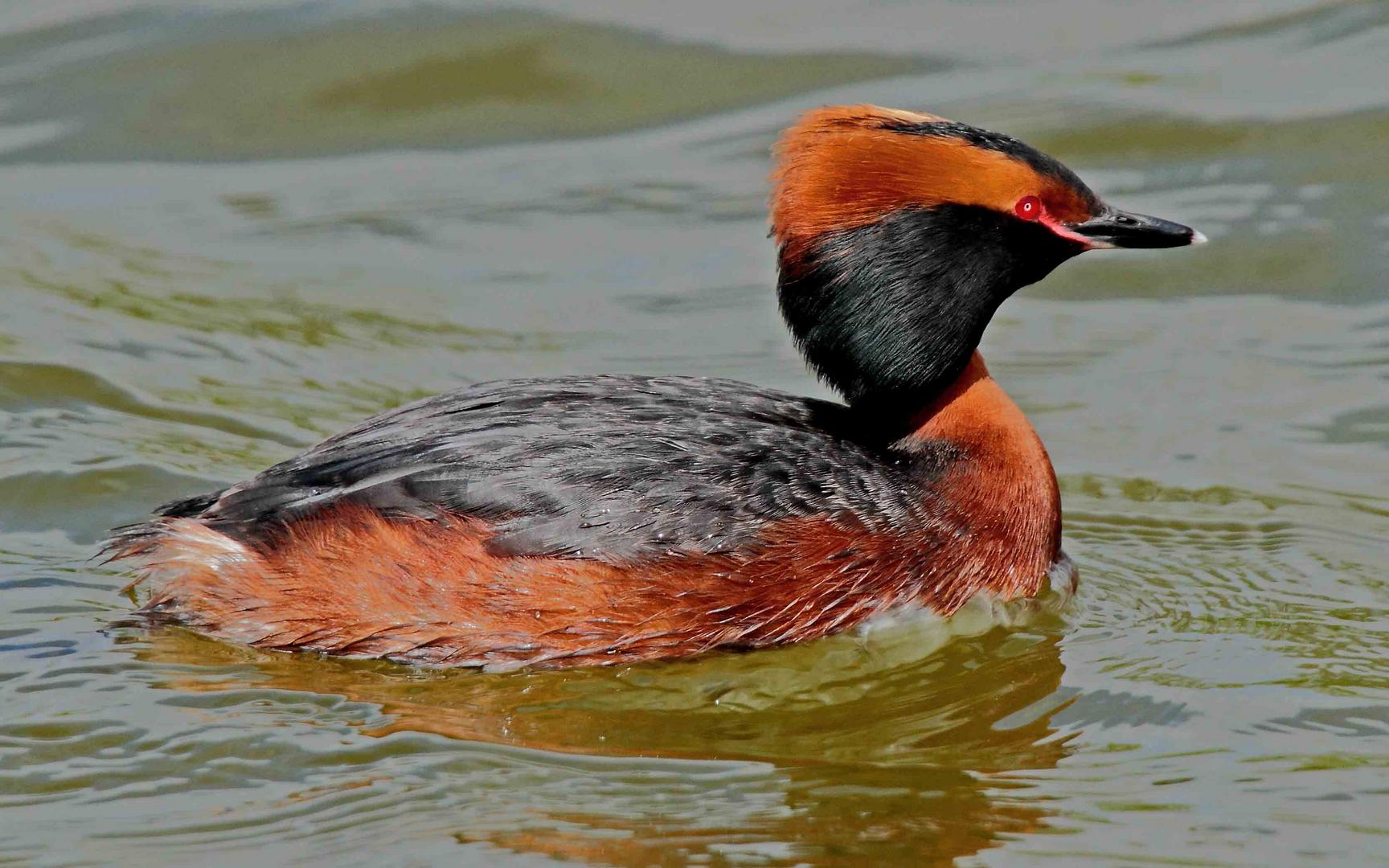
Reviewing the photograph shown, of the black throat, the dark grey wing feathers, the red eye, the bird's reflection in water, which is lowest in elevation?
the bird's reflection in water

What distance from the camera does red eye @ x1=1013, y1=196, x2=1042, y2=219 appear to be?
292 inches

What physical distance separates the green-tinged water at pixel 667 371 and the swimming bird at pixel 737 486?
20 cm

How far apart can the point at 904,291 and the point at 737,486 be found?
101 cm

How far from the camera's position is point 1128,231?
764 centimetres

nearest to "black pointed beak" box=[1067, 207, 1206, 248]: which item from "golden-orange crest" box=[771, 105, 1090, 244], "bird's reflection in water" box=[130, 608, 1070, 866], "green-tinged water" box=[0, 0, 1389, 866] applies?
"golden-orange crest" box=[771, 105, 1090, 244]

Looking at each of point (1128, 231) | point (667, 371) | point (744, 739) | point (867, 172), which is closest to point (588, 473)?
point (744, 739)

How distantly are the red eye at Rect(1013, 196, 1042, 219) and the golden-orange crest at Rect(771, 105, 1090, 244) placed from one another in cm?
12

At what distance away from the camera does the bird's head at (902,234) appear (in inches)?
286

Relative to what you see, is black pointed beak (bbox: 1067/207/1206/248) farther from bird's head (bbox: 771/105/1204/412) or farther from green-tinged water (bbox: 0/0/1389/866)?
green-tinged water (bbox: 0/0/1389/866)

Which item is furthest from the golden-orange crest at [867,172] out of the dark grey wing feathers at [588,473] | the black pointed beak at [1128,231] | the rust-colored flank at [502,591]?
the rust-colored flank at [502,591]

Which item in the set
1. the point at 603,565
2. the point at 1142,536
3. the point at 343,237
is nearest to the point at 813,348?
the point at 603,565

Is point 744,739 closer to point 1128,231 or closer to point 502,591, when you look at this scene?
point 502,591

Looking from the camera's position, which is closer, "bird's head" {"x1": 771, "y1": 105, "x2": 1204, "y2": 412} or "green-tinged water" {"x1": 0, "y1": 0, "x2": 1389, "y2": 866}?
"green-tinged water" {"x1": 0, "y1": 0, "x2": 1389, "y2": 866}

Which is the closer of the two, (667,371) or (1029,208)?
(1029,208)
